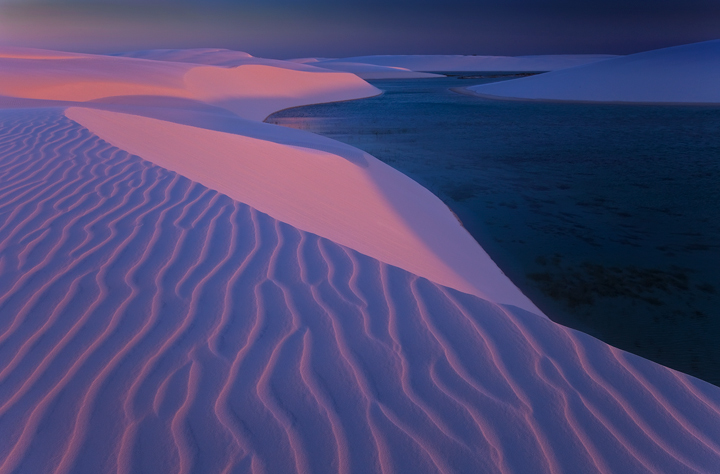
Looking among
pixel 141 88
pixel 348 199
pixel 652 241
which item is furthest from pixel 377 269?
pixel 141 88

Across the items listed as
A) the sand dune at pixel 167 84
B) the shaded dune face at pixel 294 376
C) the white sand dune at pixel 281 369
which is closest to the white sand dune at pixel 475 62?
the sand dune at pixel 167 84

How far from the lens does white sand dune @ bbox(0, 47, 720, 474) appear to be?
1.70 m

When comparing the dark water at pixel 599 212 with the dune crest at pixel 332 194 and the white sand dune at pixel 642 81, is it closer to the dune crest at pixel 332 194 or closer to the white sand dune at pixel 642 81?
the dune crest at pixel 332 194

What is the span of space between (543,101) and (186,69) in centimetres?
1663

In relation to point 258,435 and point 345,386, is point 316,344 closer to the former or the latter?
point 345,386

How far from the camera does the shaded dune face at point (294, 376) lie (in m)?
1.70

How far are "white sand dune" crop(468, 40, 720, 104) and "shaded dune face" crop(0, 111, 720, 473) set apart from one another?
2285 centimetres

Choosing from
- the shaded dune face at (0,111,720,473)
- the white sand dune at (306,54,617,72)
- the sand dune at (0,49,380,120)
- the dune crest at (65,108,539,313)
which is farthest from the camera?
the white sand dune at (306,54,617,72)

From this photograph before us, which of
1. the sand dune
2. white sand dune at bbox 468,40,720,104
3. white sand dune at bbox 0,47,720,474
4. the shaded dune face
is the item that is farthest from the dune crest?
white sand dune at bbox 468,40,720,104

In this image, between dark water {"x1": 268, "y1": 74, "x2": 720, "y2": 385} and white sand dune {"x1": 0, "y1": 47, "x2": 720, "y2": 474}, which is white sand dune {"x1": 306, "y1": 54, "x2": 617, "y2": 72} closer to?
dark water {"x1": 268, "y1": 74, "x2": 720, "y2": 385}

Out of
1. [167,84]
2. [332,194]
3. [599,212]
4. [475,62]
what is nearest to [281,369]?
[332,194]

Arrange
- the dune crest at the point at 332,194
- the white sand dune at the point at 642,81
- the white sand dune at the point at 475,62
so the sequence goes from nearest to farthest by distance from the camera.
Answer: the dune crest at the point at 332,194 < the white sand dune at the point at 642,81 < the white sand dune at the point at 475,62

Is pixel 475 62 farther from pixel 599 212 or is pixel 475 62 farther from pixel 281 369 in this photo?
pixel 281 369

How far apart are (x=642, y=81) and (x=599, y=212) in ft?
69.6
